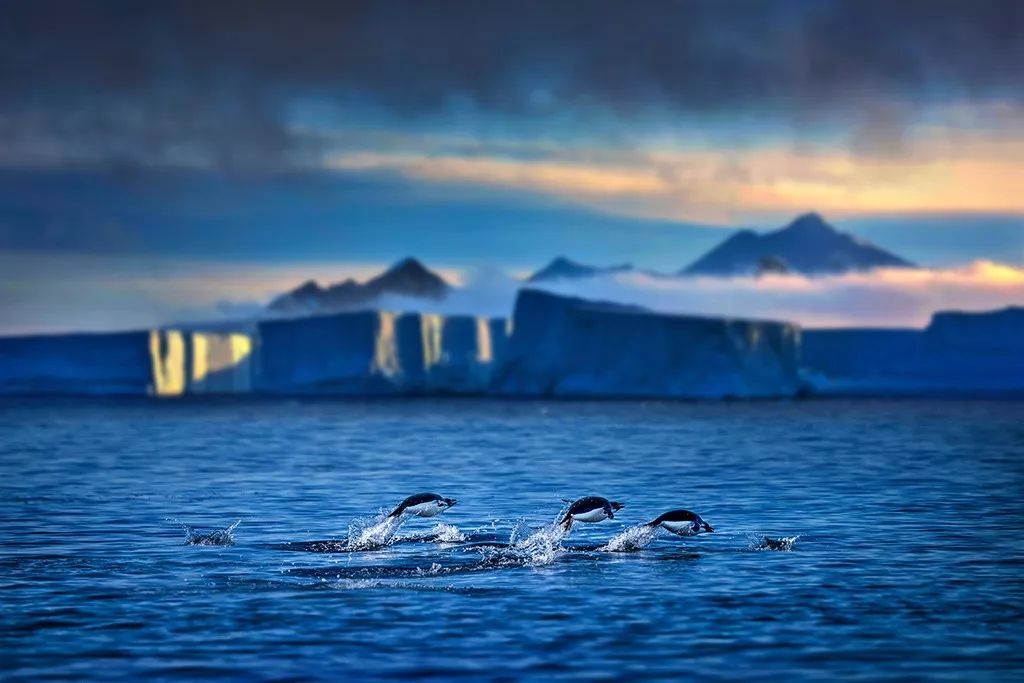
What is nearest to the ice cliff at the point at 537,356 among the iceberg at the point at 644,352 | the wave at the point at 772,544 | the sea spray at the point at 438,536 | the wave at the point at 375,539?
the iceberg at the point at 644,352

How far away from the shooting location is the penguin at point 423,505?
60.3 ft

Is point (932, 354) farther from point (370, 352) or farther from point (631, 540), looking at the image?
point (631, 540)

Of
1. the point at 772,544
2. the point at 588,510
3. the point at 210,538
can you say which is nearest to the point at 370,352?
the point at 210,538

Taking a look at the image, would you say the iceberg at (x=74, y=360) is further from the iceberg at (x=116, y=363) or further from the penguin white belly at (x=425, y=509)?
the penguin white belly at (x=425, y=509)

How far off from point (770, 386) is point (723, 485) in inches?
2461

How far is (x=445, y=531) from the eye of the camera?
784 inches

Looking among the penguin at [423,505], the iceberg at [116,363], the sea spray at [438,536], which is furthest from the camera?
the iceberg at [116,363]

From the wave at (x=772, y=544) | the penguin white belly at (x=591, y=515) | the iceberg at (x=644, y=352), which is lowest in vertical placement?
the wave at (x=772, y=544)

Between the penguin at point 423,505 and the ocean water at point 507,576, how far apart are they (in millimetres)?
460

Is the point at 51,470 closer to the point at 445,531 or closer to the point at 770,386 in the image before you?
the point at 445,531

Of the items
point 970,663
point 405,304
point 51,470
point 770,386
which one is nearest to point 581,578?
point 970,663

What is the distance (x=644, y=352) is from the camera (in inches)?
3644

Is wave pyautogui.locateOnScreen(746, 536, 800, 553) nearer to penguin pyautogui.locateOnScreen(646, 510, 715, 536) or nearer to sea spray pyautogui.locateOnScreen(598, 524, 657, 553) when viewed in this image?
penguin pyautogui.locateOnScreen(646, 510, 715, 536)

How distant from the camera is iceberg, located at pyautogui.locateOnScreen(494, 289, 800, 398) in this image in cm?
9062
